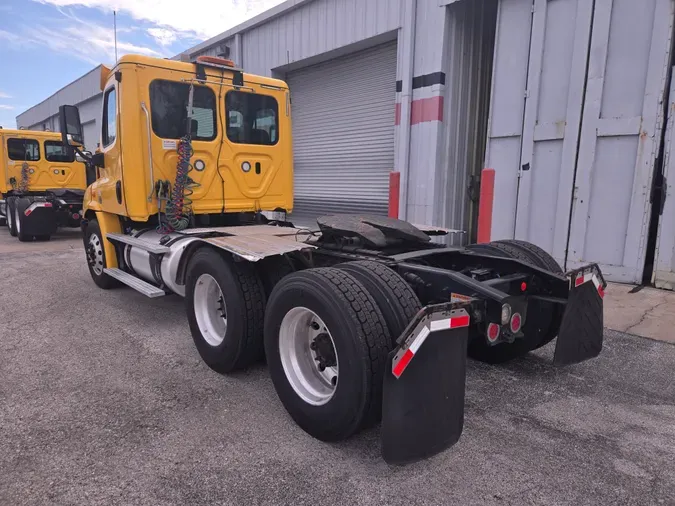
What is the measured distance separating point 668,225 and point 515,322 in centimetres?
465

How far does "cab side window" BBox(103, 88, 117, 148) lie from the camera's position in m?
5.28

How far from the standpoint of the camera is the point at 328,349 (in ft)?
9.29

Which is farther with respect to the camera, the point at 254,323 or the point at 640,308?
the point at 640,308

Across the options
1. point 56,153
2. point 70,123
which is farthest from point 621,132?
point 56,153

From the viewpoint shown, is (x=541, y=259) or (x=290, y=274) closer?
(x=290, y=274)

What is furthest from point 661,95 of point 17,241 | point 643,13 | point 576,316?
point 17,241

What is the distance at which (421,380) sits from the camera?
7.57 ft

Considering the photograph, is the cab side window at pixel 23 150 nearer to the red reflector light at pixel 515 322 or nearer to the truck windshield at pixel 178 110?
the truck windshield at pixel 178 110

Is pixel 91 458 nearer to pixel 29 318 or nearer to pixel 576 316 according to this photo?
pixel 576 316

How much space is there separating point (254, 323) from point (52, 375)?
1723 millimetres

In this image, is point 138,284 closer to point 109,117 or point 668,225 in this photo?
point 109,117

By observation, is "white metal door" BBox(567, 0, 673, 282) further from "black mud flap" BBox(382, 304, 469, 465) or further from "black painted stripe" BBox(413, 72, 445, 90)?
"black mud flap" BBox(382, 304, 469, 465)

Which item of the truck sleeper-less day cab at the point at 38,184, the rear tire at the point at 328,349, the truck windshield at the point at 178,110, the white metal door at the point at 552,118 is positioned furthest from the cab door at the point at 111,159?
the truck sleeper-less day cab at the point at 38,184

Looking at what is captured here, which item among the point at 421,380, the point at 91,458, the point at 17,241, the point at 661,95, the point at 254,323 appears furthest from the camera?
the point at 17,241
